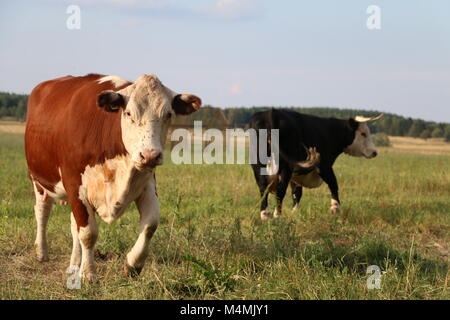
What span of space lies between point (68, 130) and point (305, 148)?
18.6 feet

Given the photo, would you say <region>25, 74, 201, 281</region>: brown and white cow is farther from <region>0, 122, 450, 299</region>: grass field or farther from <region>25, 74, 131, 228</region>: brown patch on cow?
<region>0, 122, 450, 299</region>: grass field

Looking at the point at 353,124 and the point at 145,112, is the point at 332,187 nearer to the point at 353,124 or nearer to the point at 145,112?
the point at 353,124

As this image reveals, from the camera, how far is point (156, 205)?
18.2 ft

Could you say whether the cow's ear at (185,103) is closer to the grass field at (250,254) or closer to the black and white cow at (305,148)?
the grass field at (250,254)

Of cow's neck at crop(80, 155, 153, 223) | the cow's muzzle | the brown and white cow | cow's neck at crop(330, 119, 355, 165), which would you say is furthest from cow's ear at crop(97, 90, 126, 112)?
cow's neck at crop(330, 119, 355, 165)

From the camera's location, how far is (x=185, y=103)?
16.7 ft

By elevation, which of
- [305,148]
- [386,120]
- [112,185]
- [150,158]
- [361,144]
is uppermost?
[150,158]

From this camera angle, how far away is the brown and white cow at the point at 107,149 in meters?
4.81

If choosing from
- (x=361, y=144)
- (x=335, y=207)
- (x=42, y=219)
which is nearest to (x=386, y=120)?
(x=361, y=144)

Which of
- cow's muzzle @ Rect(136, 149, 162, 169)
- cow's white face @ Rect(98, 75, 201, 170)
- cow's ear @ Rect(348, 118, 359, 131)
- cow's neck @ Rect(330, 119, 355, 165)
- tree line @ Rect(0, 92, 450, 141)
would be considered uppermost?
cow's white face @ Rect(98, 75, 201, 170)

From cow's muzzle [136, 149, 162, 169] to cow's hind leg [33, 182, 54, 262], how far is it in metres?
2.47

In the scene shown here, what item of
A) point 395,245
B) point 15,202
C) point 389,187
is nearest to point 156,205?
point 395,245

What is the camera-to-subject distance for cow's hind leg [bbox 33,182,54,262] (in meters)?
6.48
